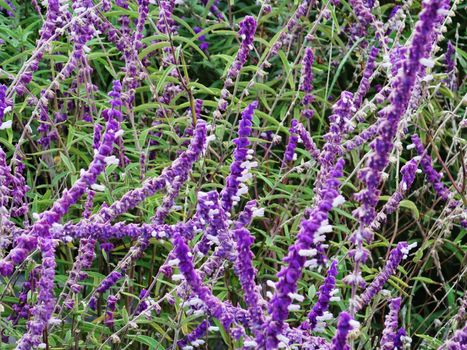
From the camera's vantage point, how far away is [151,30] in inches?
213

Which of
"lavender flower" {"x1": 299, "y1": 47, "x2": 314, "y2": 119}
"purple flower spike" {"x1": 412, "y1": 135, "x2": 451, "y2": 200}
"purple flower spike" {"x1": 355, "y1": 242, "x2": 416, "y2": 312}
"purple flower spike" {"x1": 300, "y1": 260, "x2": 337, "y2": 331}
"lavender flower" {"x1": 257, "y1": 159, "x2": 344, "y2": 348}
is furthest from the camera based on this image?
"purple flower spike" {"x1": 412, "y1": 135, "x2": 451, "y2": 200}

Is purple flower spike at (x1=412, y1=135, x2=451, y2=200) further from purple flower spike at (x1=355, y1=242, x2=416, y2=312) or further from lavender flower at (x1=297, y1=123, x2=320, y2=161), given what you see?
purple flower spike at (x1=355, y1=242, x2=416, y2=312)

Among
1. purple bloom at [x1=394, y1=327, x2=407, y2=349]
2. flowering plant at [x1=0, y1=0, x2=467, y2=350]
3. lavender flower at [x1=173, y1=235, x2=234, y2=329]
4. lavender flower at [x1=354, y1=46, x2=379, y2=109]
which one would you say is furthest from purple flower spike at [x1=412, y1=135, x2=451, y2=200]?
lavender flower at [x1=173, y1=235, x2=234, y2=329]

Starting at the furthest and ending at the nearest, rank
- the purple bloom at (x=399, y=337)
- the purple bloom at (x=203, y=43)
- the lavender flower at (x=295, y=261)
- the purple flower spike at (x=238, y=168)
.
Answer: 1. the purple bloom at (x=203, y=43)
2. the purple bloom at (x=399, y=337)
3. the purple flower spike at (x=238, y=168)
4. the lavender flower at (x=295, y=261)

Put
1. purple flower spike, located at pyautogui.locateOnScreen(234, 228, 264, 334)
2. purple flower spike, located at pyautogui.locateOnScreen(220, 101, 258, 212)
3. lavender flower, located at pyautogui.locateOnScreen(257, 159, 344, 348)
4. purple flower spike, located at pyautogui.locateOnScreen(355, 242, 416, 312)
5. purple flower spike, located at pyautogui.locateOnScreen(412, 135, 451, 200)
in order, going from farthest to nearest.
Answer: purple flower spike, located at pyautogui.locateOnScreen(412, 135, 451, 200)
purple flower spike, located at pyautogui.locateOnScreen(355, 242, 416, 312)
purple flower spike, located at pyautogui.locateOnScreen(220, 101, 258, 212)
purple flower spike, located at pyautogui.locateOnScreen(234, 228, 264, 334)
lavender flower, located at pyautogui.locateOnScreen(257, 159, 344, 348)

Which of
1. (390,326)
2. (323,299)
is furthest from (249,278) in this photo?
(390,326)

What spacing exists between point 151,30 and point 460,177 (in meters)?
2.15

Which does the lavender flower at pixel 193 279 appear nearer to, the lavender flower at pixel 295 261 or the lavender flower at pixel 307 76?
the lavender flower at pixel 295 261

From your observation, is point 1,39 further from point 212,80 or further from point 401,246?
point 401,246

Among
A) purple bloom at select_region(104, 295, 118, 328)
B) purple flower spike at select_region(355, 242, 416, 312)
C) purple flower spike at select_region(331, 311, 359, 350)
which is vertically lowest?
purple bloom at select_region(104, 295, 118, 328)

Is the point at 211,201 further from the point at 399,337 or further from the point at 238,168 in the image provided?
the point at 399,337

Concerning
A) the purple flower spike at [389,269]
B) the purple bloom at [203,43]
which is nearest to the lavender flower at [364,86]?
the purple flower spike at [389,269]

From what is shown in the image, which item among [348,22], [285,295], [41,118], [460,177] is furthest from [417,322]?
[285,295]

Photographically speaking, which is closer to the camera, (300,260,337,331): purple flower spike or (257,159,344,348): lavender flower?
(257,159,344,348): lavender flower
